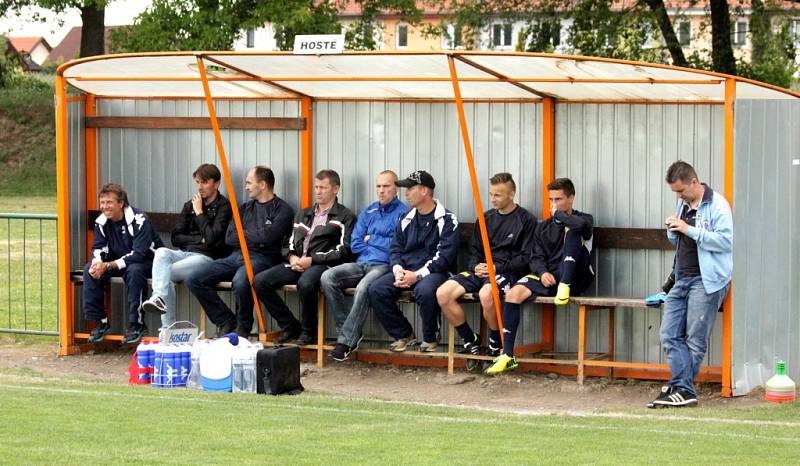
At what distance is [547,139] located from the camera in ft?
38.7

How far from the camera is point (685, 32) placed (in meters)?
32.4

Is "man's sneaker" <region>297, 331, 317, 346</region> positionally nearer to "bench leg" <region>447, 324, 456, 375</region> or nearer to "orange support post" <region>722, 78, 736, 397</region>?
"bench leg" <region>447, 324, 456, 375</region>

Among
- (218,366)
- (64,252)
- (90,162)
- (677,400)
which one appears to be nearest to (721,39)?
(90,162)

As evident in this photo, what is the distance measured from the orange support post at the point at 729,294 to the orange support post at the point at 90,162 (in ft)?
19.3

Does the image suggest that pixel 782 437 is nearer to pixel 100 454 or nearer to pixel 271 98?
pixel 100 454

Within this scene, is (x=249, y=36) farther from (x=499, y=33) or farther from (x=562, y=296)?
(x=562, y=296)

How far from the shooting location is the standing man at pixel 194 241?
12.5 metres

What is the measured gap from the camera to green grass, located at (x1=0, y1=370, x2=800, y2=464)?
24.4 feet

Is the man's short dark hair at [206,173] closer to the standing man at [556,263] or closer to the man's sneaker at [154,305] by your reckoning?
the man's sneaker at [154,305]

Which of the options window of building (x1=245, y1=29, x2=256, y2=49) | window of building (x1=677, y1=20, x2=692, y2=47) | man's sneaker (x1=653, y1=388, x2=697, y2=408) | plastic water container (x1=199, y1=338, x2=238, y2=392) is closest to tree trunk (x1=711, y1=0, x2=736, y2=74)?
window of building (x1=677, y1=20, x2=692, y2=47)

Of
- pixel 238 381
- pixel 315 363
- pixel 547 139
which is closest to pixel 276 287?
pixel 315 363

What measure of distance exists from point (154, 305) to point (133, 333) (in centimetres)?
60

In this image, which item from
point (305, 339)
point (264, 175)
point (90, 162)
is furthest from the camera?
point (90, 162)

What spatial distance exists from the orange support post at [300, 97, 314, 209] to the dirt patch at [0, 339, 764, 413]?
4.85 ft
